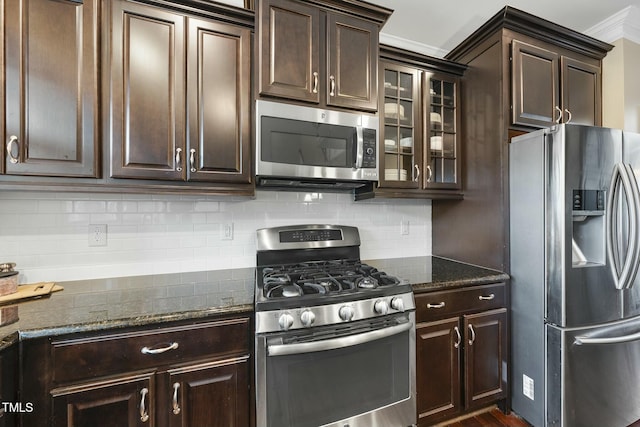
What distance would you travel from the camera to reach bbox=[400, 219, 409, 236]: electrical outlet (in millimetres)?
2477

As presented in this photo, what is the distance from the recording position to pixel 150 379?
117 cm

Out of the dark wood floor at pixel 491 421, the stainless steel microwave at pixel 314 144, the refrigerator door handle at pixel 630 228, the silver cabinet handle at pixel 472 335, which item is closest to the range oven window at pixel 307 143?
the stainless steel microwave at pixel 314 144

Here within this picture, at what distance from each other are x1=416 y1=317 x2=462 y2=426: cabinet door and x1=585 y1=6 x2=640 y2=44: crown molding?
8.37 ft

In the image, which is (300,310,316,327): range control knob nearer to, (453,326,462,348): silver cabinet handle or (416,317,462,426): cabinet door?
(416,317,462,426): cabinet door

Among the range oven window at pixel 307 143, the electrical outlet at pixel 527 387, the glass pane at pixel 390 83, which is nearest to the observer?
the range oven window at pixel 307 143

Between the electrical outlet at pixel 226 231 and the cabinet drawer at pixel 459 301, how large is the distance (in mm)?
1263

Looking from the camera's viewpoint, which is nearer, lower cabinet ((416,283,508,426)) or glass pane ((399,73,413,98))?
lower cabinet ((416,283,508,426))

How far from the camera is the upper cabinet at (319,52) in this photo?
1.62m

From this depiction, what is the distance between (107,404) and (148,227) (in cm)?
97

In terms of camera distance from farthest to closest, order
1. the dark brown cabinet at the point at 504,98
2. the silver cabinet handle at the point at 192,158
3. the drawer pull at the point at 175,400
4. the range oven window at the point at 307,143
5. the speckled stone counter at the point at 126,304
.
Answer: the dark brown cabinet at the point at 504,98 < the range oven window at the point at 307,143 < the silver cabinet handle at the point at 192,158 < the drawer pull at the point at 175,400 < the speckled stone counter at the point at 126,304

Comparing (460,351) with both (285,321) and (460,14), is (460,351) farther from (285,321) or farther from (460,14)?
(460,14)

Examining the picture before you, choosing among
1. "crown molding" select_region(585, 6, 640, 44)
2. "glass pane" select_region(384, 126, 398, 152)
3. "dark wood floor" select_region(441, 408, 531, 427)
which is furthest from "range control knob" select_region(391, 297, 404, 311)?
"crown molding" select_region(585, 6, 640, 44)

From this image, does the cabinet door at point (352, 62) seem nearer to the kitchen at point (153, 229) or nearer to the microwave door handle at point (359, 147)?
the microwave door handle at point (359, 147)

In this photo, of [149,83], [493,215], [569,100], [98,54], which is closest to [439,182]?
[493,215]
